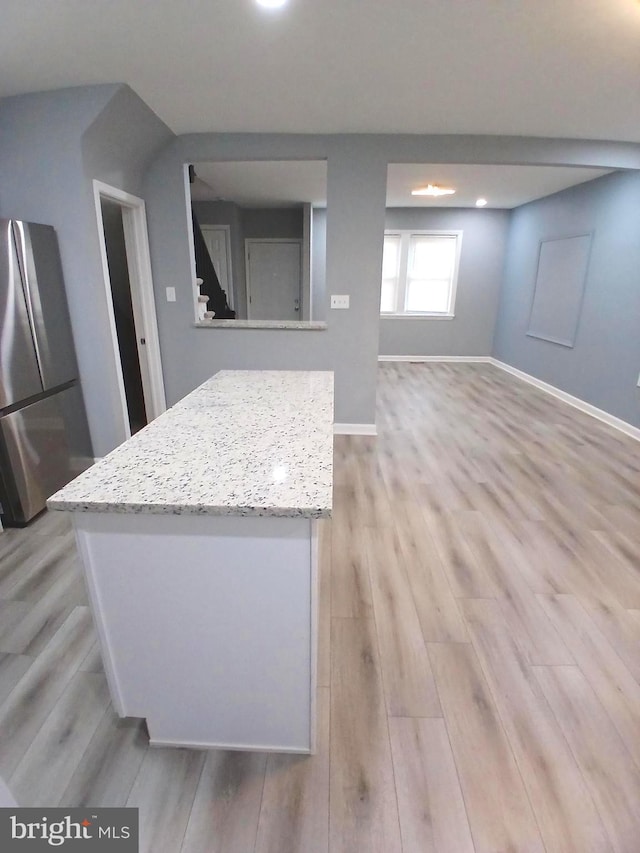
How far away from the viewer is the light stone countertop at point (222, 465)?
97cm

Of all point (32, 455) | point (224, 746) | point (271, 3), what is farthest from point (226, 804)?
point (271, 3)

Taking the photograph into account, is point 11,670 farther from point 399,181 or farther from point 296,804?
point 399,181

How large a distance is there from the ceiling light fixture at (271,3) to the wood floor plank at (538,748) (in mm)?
2750

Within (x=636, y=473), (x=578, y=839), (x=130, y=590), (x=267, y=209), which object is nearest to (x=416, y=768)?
(x=578, y=839)

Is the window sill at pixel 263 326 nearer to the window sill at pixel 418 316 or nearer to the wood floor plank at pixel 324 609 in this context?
the wood floor plank at pixel 324 609

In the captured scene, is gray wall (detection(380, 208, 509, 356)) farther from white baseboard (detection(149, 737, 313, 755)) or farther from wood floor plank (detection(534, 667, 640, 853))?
white baseboard (detection(149, 737, 313, 755))

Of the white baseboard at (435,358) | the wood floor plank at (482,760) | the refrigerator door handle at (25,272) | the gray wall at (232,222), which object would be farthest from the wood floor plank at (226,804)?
the white baseboard at (435,358)

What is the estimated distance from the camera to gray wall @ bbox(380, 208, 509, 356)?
21.8 feet

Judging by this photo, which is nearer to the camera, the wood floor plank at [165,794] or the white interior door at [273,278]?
the wood floor plank at [165,794]

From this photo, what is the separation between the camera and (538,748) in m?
1.29

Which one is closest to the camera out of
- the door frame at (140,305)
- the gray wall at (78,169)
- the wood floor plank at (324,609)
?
the wood floor plank at (324,609)

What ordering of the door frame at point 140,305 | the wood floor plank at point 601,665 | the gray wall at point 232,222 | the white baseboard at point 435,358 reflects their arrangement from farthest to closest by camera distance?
the white baseboard at point 435,358
the gray wall at point 232,222
the door frame at point 140,305
the wood floor plank at point 601,665

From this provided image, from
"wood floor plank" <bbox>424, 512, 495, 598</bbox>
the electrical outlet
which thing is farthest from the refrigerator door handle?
"wood floor plank" <bbox>424, 512, 495, 598</bbox>

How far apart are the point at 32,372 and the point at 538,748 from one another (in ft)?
9.83
